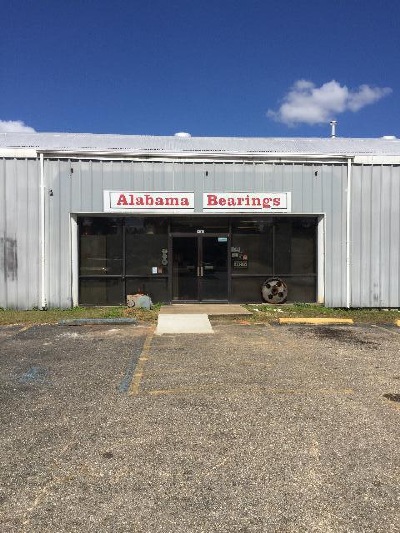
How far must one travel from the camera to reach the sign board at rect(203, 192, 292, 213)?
542 inches

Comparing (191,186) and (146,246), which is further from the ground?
(191,186)

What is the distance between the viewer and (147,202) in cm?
1363

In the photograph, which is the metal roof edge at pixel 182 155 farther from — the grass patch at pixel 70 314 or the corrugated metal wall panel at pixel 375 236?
the grass patch at pixel 70 314

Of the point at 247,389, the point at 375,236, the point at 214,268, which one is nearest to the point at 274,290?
the point at 214,268

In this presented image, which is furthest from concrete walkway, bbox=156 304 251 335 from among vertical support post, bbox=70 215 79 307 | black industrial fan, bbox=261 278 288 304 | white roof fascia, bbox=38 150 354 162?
white roof fascia, bbox=38 150 354 162

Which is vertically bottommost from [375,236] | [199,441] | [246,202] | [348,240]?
[199,441]

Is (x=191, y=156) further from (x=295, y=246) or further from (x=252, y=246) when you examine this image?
(x=295, y=246)

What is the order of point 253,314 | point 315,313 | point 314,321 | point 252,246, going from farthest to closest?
point 252,246 < point 315,313 < point 253,314 < point 314,321

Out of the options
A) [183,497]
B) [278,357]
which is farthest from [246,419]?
[278,357]

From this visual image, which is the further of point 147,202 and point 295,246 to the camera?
point 295,246

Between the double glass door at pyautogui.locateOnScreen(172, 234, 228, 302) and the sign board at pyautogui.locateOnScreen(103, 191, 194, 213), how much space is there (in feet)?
3.59

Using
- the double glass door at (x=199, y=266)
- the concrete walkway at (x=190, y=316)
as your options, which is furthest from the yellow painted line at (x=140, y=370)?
the double glass door at (x=199, y=266)

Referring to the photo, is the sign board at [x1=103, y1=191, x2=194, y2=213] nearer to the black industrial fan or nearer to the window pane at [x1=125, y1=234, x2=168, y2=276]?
the window pane at [x1=125, y1=234, x2=168, y2=276]

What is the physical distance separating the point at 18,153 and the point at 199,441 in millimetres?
11700
